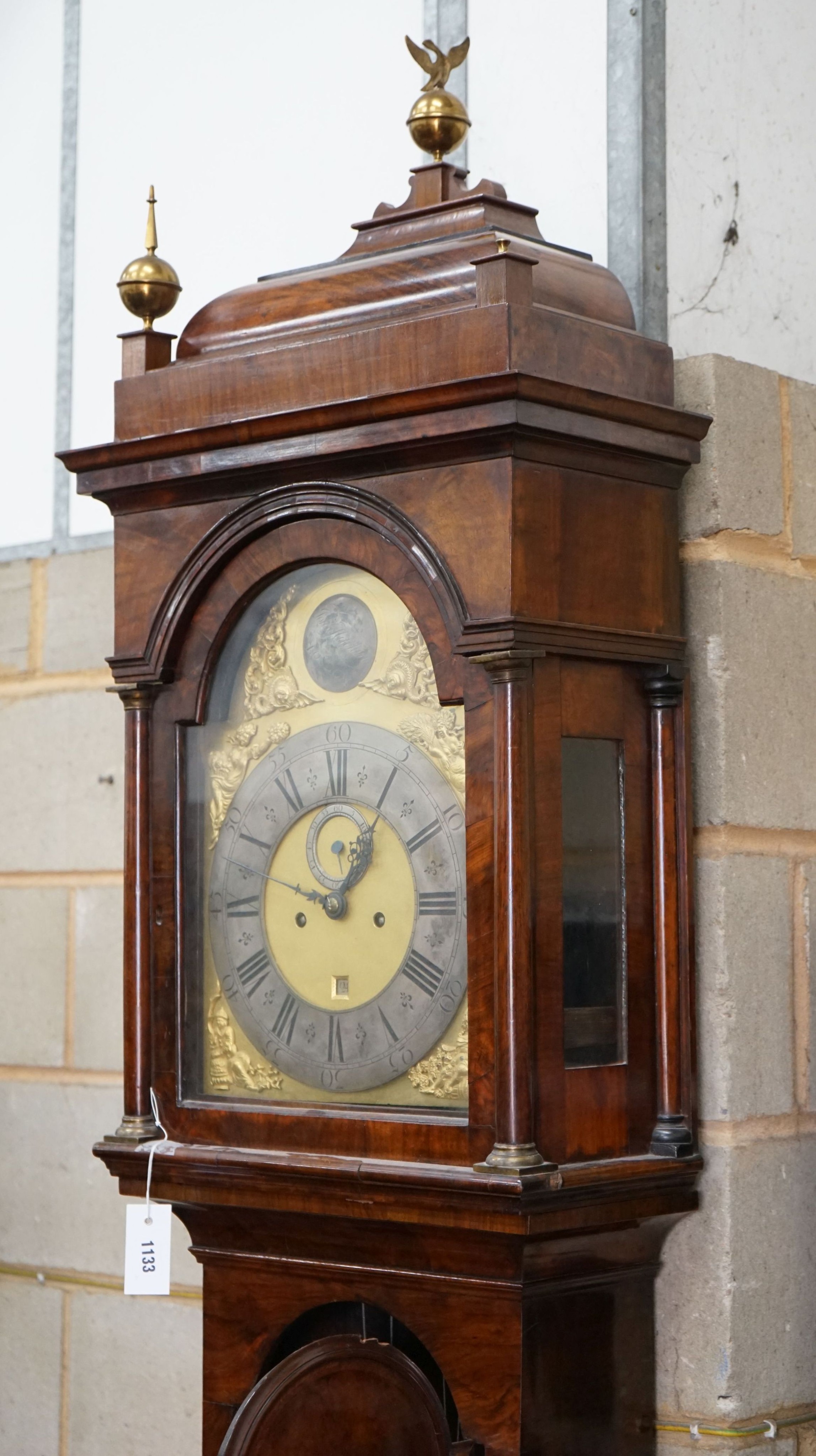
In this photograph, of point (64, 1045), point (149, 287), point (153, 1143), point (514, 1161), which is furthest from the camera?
point (64, 1045)

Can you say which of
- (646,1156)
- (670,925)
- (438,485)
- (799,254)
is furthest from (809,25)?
(646,1156)

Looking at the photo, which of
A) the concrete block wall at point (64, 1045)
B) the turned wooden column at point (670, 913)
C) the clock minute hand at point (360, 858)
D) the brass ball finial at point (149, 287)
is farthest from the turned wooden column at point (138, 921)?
the concrete block wall at point (64, 1045)

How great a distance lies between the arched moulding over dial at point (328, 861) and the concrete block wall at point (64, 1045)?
664 mm

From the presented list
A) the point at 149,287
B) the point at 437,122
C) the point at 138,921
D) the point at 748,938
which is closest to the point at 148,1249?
the point at 138,921

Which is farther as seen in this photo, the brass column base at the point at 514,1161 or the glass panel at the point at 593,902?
the glass panel at the point at 593,902

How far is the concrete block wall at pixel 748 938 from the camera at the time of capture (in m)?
1.89

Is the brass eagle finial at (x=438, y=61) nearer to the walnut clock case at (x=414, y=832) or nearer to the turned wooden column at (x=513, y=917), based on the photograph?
the walnut clock case at (x=414, y=832)

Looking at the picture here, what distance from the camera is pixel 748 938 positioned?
1945 millimetres

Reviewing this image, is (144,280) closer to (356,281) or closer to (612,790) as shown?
(356,281)

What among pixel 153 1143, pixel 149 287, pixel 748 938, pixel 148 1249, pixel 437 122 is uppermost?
pixel 437 122

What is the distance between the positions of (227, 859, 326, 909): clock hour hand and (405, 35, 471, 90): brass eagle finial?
2.54ft

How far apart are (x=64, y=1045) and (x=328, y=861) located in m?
0.91

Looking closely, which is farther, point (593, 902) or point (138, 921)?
point (138, 921)

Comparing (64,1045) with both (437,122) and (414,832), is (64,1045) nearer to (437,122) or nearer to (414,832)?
(414,832)
